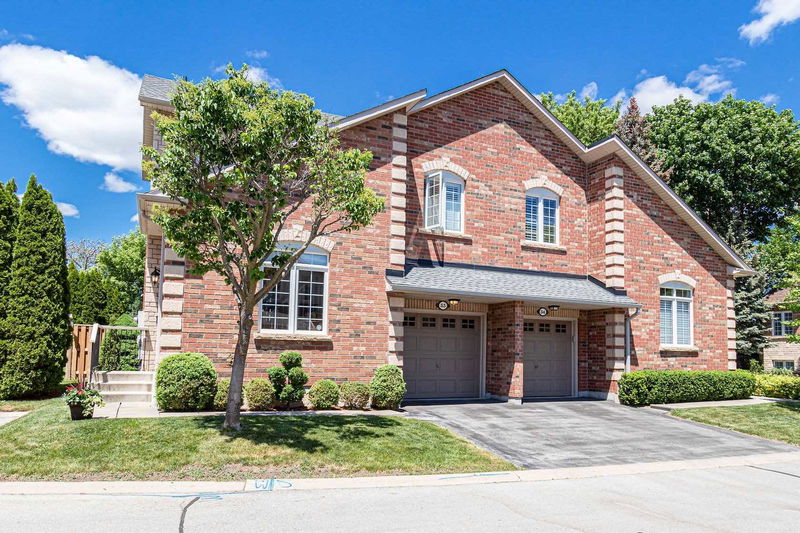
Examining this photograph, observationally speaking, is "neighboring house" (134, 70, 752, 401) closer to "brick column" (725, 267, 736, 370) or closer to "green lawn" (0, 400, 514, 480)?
"brick column" (725, 267, 736, 370)

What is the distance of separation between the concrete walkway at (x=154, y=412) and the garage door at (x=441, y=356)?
2.84 metres

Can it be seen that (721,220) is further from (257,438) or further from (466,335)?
(257,438)

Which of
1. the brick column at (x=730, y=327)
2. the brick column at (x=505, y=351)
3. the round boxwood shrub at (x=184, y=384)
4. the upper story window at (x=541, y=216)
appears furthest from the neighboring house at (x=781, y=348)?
the round boxwood shrub at (x=184, y=384)

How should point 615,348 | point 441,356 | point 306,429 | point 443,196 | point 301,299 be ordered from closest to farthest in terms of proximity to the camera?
point 306,429 → point 301,299 → point 443,196 → point 441,356 → point 615,348

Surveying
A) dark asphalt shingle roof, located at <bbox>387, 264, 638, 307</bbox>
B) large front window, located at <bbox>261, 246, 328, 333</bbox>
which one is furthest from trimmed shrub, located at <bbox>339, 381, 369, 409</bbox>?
dark asphalt shingle roof, located at <bbox>387, 264, 638, 307</bbox>

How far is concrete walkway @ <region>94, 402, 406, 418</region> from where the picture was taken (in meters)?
11.8

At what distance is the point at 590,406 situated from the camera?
54.9 feet

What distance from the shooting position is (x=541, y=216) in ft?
60.7

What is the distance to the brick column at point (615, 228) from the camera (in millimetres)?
18094

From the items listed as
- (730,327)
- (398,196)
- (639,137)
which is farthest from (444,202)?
(639,137)

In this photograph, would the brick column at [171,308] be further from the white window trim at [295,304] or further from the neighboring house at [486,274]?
the white window trim at [295,304]

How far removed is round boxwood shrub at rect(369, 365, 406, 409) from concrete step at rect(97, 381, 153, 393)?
5365mm

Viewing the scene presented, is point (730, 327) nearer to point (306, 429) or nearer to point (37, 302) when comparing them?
point (306, 429)

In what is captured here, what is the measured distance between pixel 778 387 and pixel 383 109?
16.3 metres
